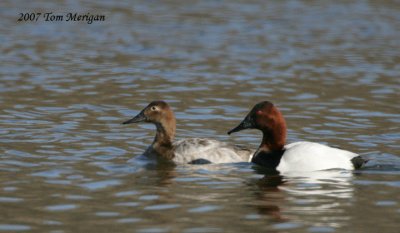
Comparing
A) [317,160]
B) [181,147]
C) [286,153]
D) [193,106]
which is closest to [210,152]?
Result: [181,147]

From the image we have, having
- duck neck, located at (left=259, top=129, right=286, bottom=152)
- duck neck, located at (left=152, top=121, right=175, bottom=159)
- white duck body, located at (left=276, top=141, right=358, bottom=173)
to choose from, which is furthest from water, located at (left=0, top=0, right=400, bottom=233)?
duck neck, located at (left=259, top=129, right=286, bottom=152)

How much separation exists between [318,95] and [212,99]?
1.85m

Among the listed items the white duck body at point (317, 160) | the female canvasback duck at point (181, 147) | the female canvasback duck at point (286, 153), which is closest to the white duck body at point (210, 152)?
the female canvasback duck at point (181, 147)

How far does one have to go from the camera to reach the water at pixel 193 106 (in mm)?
9078

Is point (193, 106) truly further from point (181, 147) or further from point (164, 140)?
point (181, 147)

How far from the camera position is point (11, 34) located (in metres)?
22.0

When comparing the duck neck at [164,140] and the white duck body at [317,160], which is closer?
the white duck body at [317,160]

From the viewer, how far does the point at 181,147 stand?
1196cm

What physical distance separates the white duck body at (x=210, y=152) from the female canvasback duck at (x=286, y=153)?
18 centimetres

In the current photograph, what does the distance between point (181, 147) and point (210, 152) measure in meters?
0.41

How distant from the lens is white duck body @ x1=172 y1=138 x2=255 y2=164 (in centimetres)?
1170

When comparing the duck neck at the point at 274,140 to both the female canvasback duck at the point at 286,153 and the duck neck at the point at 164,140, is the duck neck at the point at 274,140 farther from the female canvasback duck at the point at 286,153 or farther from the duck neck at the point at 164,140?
the duck neck at the point at 164,140

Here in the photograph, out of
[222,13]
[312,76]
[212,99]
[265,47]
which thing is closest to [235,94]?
[212,99]

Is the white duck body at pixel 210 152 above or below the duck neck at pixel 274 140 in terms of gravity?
below
